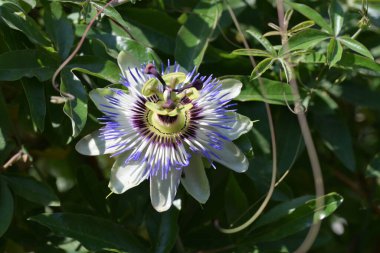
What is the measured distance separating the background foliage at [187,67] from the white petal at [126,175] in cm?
12

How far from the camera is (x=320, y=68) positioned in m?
1.84

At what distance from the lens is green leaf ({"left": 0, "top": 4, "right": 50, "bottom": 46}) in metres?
1.60

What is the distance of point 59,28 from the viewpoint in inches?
67.9

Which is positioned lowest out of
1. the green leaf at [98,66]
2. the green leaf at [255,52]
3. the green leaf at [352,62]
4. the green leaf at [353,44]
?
the green leaf at [98,66]

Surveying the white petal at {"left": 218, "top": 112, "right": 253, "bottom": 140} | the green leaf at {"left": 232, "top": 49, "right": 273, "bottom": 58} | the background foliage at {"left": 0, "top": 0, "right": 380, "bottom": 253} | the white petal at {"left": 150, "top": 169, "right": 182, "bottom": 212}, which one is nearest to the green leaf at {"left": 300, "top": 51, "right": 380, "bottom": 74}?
the background foliage at {"left": 0, "top": 0, "right": 380, "bottom": 253}

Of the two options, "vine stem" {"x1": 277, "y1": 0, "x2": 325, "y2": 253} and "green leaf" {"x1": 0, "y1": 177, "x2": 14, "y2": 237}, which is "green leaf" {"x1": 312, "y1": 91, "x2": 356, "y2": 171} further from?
"green leaf" {"x1": 0, "y1": 177, "x2": 14, "y2": 237}

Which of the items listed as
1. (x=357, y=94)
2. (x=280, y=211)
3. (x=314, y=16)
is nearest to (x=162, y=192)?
(x=280, y=211)

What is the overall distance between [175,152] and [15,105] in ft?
1.79

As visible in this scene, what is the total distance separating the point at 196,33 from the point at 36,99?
41 cm

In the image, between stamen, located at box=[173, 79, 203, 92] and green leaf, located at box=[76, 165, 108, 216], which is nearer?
stamen, located at box=[173, 79, 203, 92]

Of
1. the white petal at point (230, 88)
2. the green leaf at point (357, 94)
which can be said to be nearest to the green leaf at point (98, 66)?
the white petal at point (230, 88)

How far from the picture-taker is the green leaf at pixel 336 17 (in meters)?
1.69

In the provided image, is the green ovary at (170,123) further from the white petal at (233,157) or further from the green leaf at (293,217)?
the green leaf at (293,217)

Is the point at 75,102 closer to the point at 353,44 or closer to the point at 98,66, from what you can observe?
the point at 98,66
